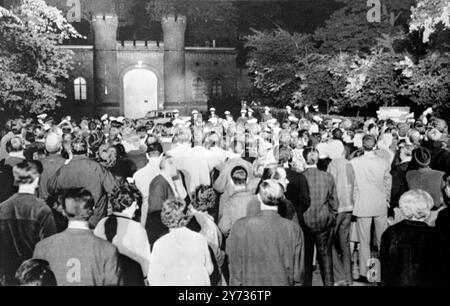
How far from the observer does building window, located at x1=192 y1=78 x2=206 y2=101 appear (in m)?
45.4

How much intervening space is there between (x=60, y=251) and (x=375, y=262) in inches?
199

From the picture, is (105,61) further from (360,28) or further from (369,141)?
(369,141)

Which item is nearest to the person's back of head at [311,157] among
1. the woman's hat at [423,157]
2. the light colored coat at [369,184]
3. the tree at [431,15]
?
the light colored coat at [369,184]

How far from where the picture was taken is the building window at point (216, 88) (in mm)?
45625

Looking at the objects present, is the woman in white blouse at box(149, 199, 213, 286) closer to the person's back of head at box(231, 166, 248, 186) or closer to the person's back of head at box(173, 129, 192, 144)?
the person's back of head at box(231, 166, 248, 186)

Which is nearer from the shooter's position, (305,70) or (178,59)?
(305,70)

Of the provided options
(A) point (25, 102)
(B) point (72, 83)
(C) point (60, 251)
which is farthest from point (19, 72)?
Result: (B) point (72, 83)

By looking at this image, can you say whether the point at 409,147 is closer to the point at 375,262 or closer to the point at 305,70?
the point at 375,262

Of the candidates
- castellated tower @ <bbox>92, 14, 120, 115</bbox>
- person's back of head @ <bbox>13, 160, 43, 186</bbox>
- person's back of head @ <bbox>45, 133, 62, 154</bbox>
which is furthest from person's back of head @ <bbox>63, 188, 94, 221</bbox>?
castellated tower @ <bbox>92, 14, 120, 115</bbox>

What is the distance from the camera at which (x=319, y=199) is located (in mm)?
6895

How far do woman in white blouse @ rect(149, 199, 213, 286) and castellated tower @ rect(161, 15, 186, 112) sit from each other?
1587 inches

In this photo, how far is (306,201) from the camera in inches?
270

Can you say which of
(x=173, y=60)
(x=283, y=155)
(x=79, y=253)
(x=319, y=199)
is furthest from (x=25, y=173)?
(x=173, y=60)
